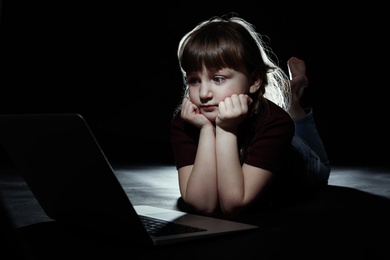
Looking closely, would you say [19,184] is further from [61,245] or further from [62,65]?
[62,65]

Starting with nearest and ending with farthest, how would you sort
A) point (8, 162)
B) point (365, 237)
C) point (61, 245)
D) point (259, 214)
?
point (61, 245) < point (365, 237) < point (259, 214) < point (8, 162)

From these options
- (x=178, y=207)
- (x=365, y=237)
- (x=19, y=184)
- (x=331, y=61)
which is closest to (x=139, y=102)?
(x=331, y=61)

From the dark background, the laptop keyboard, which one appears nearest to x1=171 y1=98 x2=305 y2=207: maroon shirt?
the laptop keyboard

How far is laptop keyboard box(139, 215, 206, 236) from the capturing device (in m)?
1.28

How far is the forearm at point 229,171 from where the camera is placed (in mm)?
1562

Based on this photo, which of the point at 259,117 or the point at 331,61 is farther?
the point at 331,61

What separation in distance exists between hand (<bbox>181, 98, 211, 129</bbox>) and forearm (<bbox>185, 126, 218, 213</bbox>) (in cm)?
2

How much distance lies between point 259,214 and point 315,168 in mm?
546

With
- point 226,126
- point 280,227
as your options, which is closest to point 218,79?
point 226,126

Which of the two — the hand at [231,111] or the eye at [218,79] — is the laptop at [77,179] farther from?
the eye at [218,79]

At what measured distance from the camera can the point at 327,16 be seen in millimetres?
4004

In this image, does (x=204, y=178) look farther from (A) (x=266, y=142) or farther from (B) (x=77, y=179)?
(B) (x=77, y=179)

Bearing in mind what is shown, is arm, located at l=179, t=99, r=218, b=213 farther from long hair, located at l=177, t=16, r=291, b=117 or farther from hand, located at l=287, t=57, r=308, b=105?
hand, located at l=287, t=57, r=308, b=105

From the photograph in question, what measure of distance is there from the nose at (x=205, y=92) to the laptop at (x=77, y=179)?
349 mm
